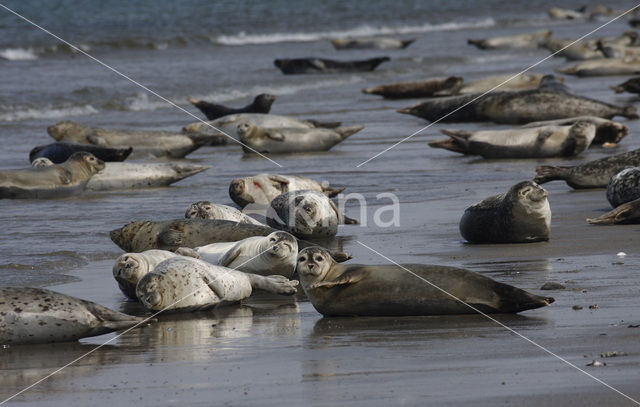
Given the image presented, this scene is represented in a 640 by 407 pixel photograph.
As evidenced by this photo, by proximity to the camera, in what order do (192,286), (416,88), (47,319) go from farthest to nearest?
(416,88), (192,286), (47,319)

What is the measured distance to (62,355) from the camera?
4.85 m

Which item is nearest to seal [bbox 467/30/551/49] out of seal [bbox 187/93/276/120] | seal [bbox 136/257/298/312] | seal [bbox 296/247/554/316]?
seal [bbox 187/93/276/120]

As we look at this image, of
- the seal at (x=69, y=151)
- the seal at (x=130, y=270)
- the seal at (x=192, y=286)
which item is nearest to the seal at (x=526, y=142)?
the seal at (x=69, y=151)

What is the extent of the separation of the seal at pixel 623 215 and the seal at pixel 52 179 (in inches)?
181

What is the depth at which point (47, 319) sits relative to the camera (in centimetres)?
504

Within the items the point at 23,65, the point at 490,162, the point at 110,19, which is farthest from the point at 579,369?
the point at 110,19

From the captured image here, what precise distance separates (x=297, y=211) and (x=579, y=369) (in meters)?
3.90

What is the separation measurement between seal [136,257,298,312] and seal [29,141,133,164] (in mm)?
5101

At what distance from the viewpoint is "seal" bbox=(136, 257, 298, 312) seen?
5.65 m

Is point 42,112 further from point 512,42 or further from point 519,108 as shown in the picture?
point 512,42

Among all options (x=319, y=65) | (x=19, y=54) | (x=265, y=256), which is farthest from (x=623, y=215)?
(x=19, y=54)

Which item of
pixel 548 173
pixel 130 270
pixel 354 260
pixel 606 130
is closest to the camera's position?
pixel 130 270

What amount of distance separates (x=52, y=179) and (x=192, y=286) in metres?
4.35

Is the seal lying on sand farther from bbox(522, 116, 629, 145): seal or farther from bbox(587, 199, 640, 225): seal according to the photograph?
bbox(587, 199, 640, 225): seal
